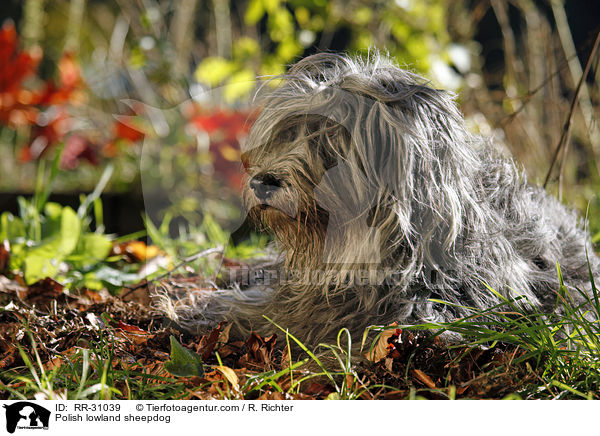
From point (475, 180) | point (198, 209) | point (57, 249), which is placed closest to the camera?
point (475, 180)

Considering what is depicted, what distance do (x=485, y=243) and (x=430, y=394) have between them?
1.89 feet

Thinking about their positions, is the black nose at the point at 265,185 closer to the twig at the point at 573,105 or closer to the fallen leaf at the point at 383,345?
the fallen leaf at the point at 383,345

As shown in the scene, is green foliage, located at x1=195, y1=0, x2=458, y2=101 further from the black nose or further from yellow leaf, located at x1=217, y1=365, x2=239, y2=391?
yellow leaf, located at x1=217, y1=365, x2=239, y2=391

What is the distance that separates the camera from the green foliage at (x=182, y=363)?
1.71 metres

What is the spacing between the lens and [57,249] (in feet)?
10.0

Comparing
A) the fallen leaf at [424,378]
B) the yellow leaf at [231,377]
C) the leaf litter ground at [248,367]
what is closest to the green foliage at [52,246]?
the leaf litter ground at [248,367]

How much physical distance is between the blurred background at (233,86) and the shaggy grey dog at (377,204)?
614 mm

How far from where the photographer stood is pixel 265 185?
1.77 m

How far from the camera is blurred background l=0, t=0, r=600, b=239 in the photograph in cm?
377

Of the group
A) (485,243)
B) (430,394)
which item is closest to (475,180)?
(485,243)

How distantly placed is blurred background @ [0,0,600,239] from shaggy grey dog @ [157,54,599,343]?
61 centimetres
